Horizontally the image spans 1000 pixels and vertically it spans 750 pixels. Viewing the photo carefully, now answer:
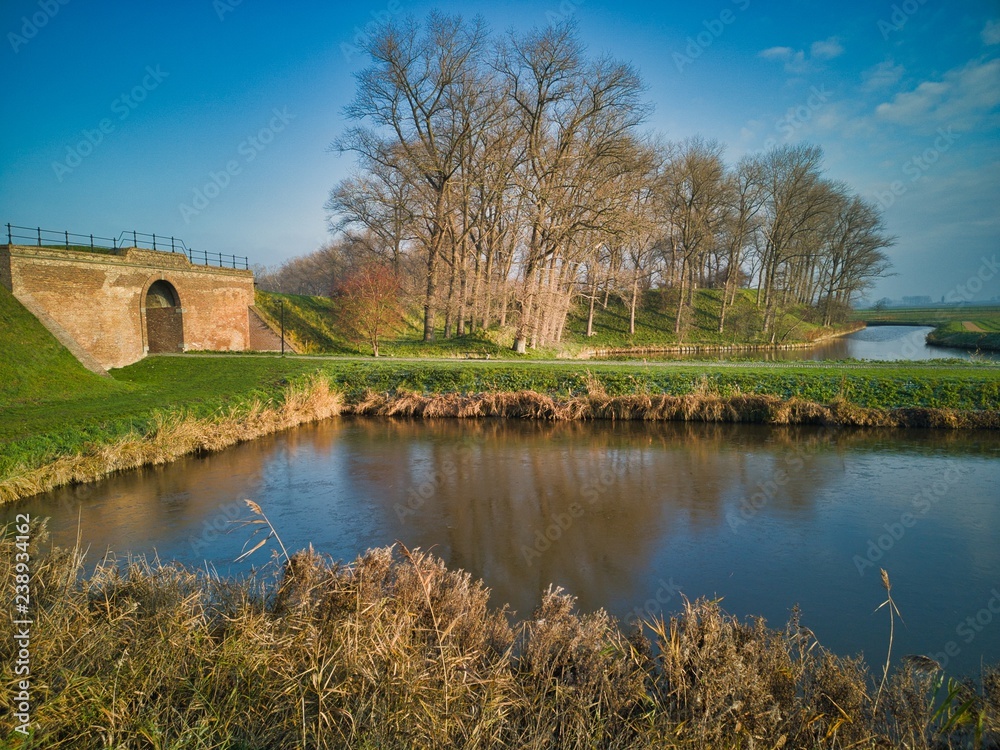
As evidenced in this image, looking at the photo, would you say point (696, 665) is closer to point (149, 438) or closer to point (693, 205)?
point (149, 438)

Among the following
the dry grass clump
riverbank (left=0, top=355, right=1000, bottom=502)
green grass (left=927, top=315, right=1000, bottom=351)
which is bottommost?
the dry grass clump

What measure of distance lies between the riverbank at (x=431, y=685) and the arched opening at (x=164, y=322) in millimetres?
25917

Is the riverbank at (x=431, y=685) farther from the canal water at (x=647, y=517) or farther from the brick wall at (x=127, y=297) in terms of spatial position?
the brick wall at (x=127, y=297)

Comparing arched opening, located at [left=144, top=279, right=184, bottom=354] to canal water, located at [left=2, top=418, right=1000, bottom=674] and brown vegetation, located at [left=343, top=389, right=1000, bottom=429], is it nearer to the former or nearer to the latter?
brown vegetation, located at [left=343, top=389, right=1000, bottom=429]

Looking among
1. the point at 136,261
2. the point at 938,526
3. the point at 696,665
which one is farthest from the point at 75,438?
the point at 136,261

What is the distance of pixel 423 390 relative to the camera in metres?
18.8

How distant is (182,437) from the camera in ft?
41.0

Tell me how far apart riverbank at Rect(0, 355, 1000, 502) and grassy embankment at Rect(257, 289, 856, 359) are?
758 centimetres

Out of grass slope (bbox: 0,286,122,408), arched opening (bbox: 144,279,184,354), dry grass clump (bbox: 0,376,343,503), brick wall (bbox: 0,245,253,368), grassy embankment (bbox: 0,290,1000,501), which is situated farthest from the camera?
arched opening (bbox: 144,279,184,354)

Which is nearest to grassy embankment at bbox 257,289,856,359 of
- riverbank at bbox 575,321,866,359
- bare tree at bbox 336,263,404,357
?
riverbank at bbox 575,321,866,359

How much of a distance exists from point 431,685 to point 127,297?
25936 millimetres

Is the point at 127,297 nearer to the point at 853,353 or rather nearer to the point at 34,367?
the point at 34,367

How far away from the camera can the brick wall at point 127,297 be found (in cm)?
2114

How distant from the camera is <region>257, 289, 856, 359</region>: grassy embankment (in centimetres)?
2866
